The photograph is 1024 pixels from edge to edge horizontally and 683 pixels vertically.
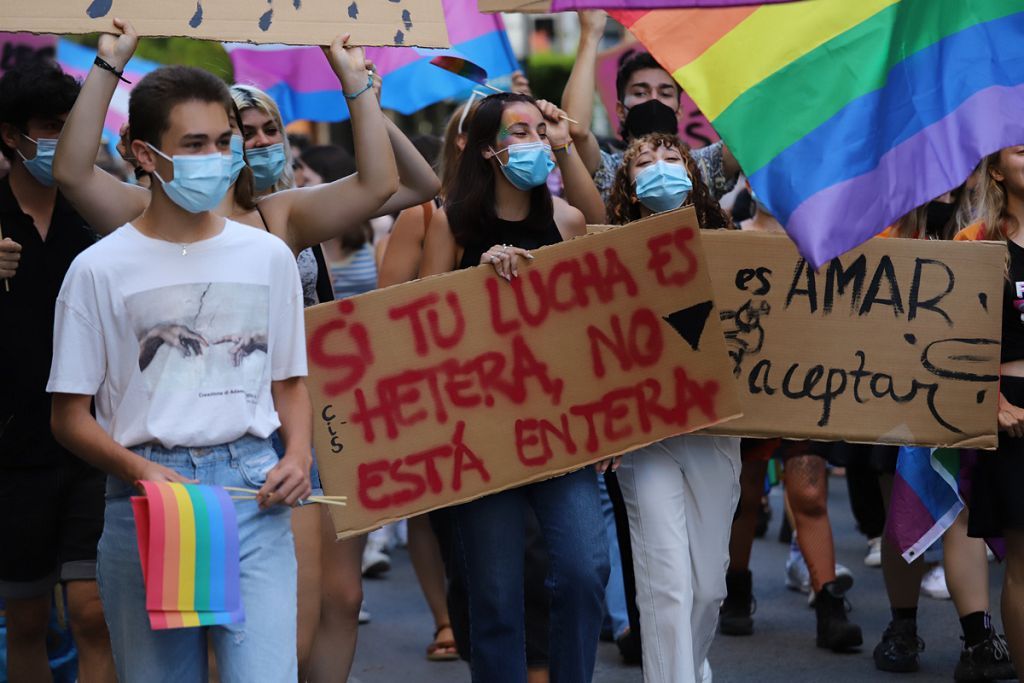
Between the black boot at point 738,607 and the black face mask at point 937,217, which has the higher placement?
the black face mask at point 937,217

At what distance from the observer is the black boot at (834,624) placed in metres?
6.72

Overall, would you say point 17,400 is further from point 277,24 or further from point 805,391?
point 805,391

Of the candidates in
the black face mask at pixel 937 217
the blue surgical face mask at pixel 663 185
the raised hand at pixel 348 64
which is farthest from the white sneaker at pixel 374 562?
the raised hand at pixel 348 64

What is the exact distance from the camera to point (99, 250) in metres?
Result: 3.80

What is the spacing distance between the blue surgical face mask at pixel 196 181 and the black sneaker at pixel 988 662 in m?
3.61

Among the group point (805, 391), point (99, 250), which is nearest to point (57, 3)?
point (99, 250)

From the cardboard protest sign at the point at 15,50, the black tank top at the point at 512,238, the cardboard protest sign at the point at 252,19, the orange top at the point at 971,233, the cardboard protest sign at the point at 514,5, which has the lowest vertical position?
the orange top at the point at 971,233

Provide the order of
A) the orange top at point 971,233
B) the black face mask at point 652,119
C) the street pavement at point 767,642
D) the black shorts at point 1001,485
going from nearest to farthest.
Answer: the black shorts at point 1001,485 → the orange top at point 971,233 → the street pavement at point 767,642 → the black face mask at point 652,119

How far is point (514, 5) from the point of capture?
5355 millimetres

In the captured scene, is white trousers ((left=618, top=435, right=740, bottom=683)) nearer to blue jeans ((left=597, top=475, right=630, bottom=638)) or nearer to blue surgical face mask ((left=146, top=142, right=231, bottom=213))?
blue jeans ((left=597, top=475, right=630, bottom=638))

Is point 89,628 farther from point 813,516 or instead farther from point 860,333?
point 813,516

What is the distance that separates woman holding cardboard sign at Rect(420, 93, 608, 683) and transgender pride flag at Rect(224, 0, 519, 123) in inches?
43.8

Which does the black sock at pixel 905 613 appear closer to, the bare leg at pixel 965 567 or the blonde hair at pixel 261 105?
the bare leg at pixel 965 567

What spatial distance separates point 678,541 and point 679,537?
0.6 inches
